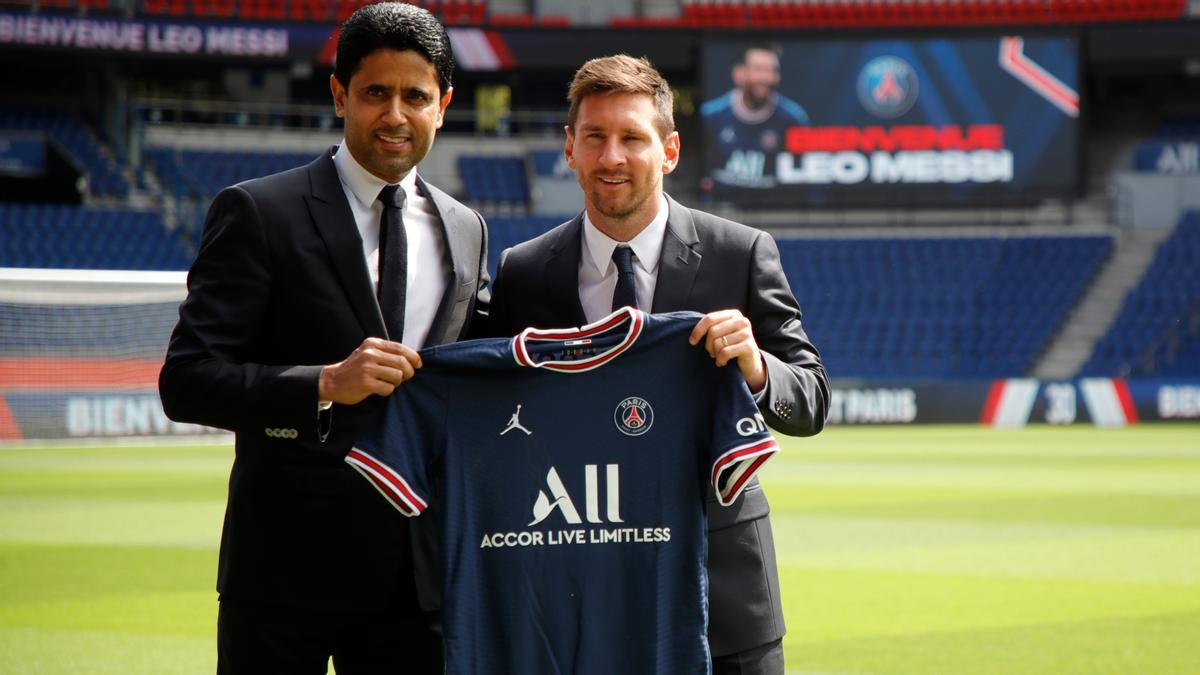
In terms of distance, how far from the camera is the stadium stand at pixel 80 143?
27.6m

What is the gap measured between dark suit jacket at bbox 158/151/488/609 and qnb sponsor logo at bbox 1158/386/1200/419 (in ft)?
72.7

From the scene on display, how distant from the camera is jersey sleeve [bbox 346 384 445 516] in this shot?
9.62ft

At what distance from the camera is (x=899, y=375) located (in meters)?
25.1

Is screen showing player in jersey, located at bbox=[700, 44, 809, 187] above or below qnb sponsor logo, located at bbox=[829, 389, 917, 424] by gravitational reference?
above

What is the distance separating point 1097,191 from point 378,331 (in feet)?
96.9

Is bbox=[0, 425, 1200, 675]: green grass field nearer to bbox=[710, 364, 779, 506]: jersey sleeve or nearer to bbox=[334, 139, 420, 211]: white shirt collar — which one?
bbox=[710, 364, 779, 506]: jersey sleeve

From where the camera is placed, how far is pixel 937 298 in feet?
87.7

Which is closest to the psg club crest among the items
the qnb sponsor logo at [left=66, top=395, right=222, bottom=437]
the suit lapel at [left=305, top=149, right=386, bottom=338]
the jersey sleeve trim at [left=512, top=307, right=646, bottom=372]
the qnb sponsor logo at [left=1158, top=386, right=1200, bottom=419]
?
the jersey sleeve trim at [left=512, top=307, right=646, bottom=372]

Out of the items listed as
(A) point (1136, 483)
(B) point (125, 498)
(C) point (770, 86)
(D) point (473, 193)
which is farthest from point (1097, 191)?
(B) point (125, 498)

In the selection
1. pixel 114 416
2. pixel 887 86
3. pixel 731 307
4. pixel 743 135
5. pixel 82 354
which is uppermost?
pixel 887 86

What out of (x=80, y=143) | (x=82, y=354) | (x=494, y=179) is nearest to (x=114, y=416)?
(x=82, y=354)

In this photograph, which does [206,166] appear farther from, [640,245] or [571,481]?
[571,481]

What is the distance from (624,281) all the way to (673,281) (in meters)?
0.12

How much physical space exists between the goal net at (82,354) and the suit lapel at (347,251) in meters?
14.8
